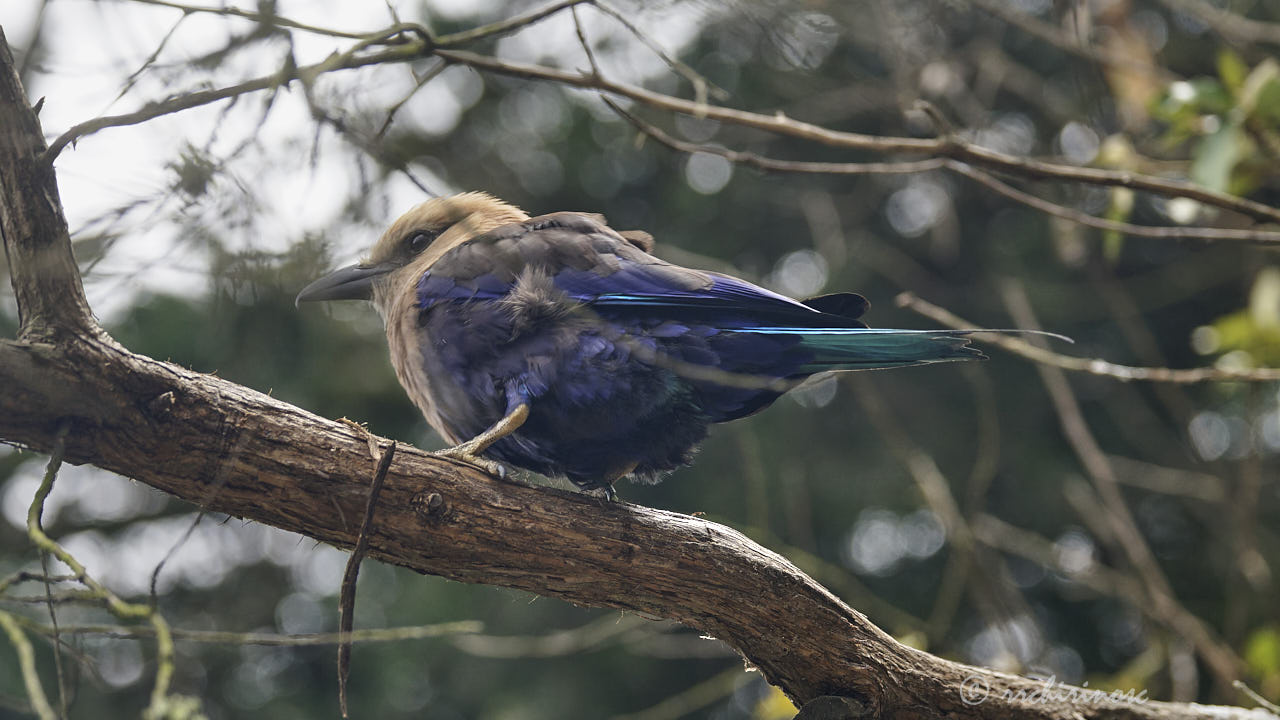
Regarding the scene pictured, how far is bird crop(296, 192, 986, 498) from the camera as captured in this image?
2.83 m

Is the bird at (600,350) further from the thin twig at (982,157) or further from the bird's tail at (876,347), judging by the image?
the thin twig at (982,157)

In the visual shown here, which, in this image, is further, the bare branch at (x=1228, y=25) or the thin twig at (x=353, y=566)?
the bare branch at (x=1228, y=25)

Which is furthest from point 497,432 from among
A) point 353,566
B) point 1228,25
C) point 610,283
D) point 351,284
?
point 1228,25

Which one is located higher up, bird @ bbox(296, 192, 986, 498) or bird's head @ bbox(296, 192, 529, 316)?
bird's head @ bbox(296, 192, 529, 316)

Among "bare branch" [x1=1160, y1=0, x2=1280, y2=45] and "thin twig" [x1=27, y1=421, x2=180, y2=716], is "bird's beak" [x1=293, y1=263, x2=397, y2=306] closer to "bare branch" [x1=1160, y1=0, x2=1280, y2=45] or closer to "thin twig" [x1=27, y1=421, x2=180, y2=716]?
"thin twig" [x1=27, y1=421, x2=180, y2=716]

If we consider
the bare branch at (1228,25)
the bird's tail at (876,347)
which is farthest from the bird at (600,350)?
the bare branch at (1228,25)

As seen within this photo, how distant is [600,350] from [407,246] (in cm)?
113

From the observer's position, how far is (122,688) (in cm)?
532

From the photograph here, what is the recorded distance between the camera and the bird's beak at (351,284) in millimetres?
3523

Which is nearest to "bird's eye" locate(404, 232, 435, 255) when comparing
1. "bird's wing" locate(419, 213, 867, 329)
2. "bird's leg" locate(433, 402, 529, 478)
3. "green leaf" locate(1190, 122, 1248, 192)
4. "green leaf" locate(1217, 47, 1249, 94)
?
"bird's wing" locate(419, 213, 867, 329)

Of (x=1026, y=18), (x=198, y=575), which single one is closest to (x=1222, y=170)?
(x=1026, y=18)

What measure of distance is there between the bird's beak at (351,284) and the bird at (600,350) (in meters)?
0.47

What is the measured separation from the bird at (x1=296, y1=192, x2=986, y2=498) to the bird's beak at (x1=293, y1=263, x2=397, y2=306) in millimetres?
472

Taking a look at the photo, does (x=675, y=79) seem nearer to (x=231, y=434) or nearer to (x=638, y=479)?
(x=638, y=479)
